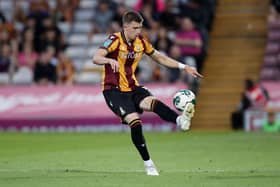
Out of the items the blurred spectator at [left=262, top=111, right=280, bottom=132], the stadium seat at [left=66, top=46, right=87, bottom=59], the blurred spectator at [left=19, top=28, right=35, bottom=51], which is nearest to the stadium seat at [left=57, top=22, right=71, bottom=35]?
the stadium seat at [left=66, top=46, right=87, bottom=59]

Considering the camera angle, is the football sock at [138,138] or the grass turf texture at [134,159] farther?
the football sock at [138,138]

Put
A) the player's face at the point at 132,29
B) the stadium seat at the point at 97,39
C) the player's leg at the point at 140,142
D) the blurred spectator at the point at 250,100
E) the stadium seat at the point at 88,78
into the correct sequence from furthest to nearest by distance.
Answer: the stadium seat at the point at 97,39 < the stadium seat at the point at 88,78 < the blurred spectator at the point at 250,100 < the player's face at the point at 132,29 < the player's leg at the point at 140,142

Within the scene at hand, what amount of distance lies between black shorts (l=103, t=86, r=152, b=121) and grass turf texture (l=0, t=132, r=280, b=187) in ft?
2.90

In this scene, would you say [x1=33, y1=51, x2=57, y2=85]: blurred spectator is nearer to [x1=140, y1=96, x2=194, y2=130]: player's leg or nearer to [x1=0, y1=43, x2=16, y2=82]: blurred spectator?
[x1=0, y1=43, x2=16, y2=82]: blurred spectator

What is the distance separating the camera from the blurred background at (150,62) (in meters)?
24.1

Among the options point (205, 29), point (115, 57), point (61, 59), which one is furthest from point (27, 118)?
point (115, 57)

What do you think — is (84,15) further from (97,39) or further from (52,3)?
(97,39)

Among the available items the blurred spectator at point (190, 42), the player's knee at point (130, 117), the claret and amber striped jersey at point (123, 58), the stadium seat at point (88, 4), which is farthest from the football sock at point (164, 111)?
the stadium seat at point (88, 4)

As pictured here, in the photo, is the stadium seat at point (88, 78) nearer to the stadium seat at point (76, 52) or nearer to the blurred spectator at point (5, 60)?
the stadium seat at point (76, 52)

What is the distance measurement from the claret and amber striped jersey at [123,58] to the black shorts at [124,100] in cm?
7

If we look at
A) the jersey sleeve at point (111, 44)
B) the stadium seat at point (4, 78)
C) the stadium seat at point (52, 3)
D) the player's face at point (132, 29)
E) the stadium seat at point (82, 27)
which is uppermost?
the player's face at point (132, 29)

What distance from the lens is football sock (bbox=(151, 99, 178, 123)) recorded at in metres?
13.4

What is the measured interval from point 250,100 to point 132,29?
10462 mm

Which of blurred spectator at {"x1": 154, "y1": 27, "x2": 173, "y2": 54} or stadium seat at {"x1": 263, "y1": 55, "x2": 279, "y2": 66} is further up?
blurred spectator at {"x1": 154, "y1": 27, "x2": 173, "y2": 54}
